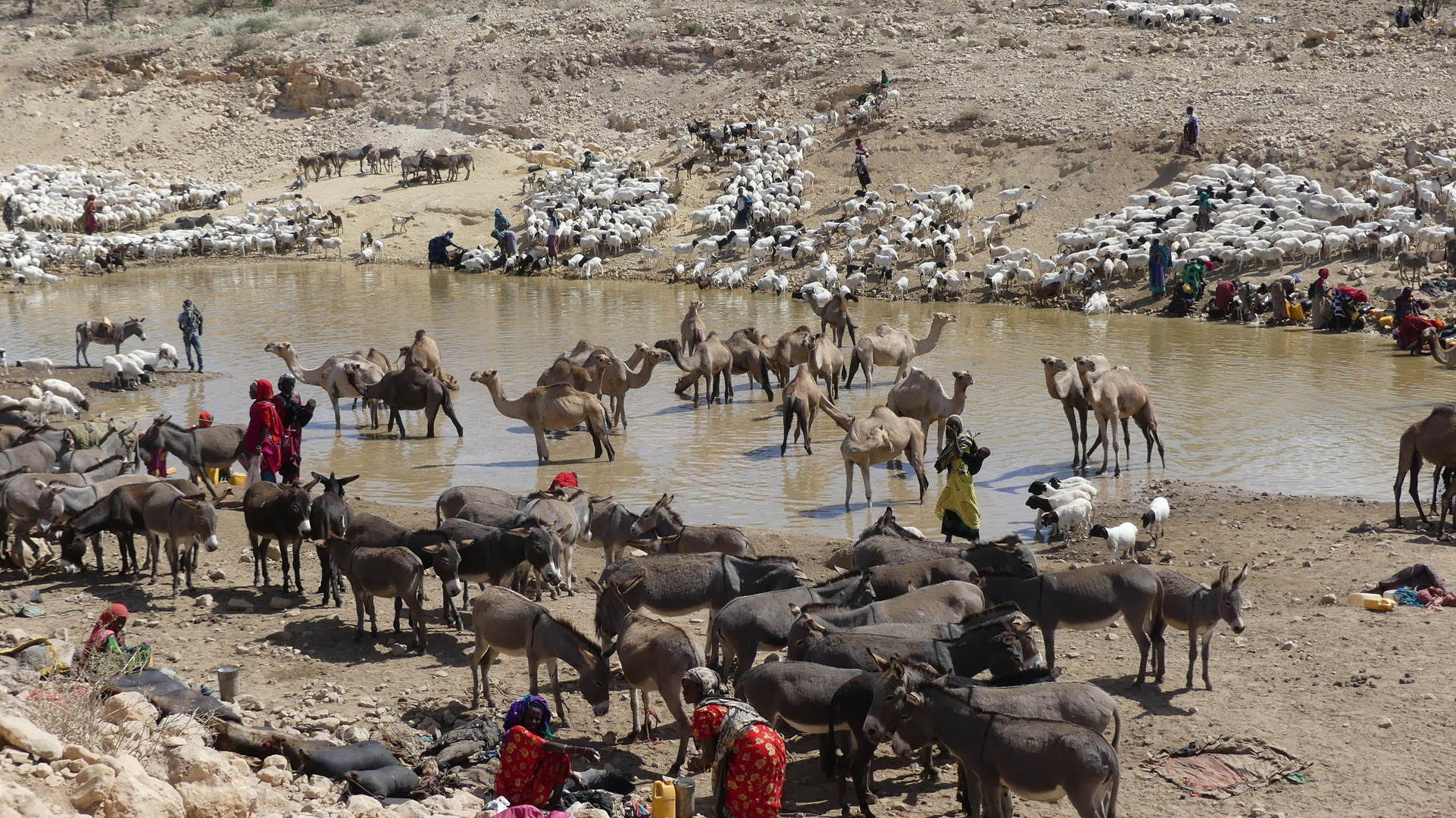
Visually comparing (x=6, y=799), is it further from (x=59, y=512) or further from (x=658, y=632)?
(x=59, y=512)

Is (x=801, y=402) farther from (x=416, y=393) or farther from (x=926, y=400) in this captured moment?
(x=416, y=393)

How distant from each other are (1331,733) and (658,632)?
4248 millimetres

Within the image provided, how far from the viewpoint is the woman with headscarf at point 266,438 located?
12.7 meters

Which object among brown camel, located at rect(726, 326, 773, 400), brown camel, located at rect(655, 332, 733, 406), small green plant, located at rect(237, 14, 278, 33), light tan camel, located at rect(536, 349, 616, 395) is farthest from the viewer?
small green plant, located at rect(237, 14, 278, 33)

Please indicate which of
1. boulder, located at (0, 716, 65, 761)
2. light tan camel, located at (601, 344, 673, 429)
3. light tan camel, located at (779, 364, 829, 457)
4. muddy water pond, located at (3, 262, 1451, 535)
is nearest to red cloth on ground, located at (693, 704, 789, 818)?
boulder, located at (0, 716, 65, 761)

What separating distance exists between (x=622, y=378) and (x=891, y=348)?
4.98 m

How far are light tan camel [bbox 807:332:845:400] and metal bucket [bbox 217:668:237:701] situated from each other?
12.2 m

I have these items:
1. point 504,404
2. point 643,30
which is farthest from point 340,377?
point 643,30

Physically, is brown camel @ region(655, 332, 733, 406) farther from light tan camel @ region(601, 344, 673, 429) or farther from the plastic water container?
the plastic water container

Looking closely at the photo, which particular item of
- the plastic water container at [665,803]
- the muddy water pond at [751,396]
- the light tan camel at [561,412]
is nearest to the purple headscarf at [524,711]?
the plastic water container at [665,803]

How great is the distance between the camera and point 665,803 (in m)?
5.91

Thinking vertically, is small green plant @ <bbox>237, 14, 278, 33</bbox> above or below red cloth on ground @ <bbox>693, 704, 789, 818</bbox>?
above

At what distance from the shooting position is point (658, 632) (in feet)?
24.4

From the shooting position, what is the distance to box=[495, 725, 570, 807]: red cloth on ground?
6.23m
